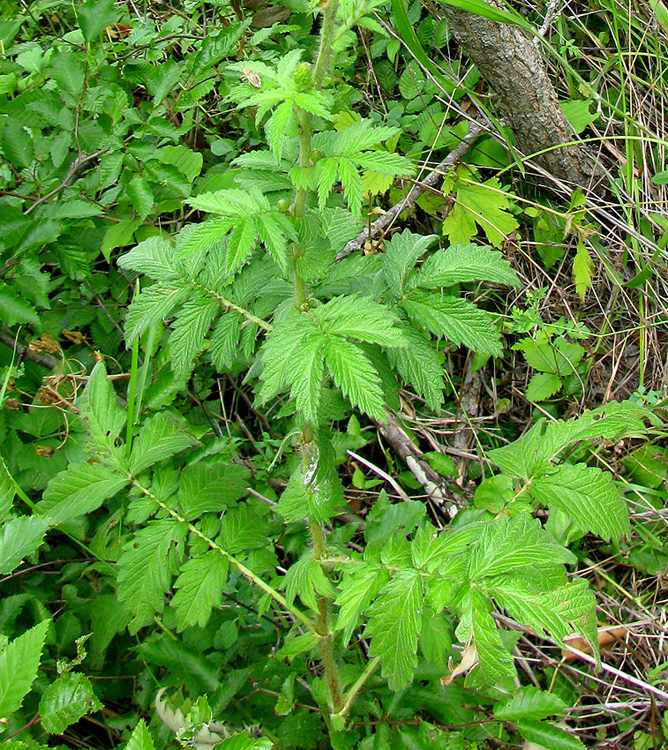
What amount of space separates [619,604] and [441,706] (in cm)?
77

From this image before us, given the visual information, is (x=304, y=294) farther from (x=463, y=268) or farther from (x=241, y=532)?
(x=241, y=532)

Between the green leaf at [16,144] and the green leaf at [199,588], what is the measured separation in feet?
4.63

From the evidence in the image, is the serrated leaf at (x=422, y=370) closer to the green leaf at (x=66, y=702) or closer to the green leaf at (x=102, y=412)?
the green leaf at (x=102, y=412)

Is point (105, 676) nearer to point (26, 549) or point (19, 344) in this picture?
point (26, 549)

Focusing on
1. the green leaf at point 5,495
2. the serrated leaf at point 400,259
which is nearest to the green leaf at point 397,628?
the serrated leaf at point 400,259

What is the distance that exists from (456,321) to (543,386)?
1.25 m

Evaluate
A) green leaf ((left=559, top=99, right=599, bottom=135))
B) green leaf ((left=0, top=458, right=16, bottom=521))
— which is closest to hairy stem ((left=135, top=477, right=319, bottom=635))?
green leaf ((left=0, top=458, right=16, bottom=521))

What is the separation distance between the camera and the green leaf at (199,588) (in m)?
1.29

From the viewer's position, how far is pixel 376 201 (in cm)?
264

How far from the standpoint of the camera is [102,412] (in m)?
1.47

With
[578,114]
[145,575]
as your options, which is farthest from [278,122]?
[578,114]

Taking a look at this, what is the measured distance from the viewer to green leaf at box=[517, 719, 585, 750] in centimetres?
131

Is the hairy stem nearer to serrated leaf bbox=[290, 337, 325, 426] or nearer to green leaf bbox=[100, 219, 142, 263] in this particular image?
serrated leaf bbox=[290, 337, 325, 426]

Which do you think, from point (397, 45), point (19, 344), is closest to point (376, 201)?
point (397, 45)
